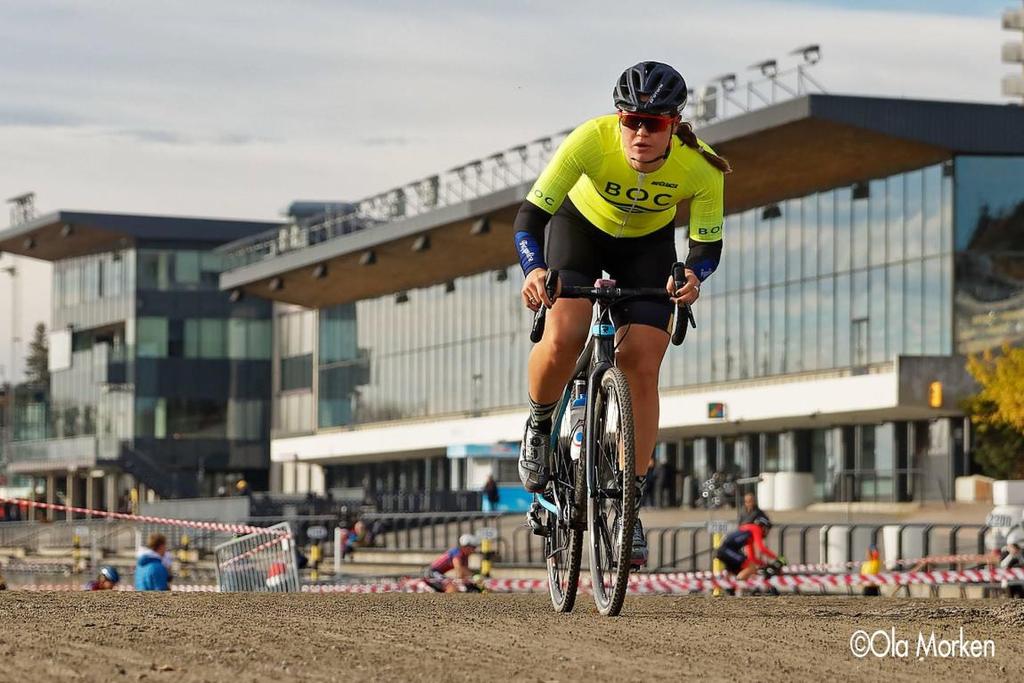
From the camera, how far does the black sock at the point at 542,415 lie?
361 inches

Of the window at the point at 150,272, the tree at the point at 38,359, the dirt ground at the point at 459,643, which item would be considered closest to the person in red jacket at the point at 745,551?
the dirt ground at the point at 459,643

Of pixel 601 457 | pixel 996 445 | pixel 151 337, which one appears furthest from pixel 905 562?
pixel 151 337

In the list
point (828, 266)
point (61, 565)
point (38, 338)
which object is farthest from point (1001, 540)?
point (38, 338)

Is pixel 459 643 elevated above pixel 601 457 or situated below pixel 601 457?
below

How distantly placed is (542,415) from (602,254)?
850 millimetres

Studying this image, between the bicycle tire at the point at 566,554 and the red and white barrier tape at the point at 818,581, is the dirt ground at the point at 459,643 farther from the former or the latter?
the red and white barrier tape at the point at 818,581

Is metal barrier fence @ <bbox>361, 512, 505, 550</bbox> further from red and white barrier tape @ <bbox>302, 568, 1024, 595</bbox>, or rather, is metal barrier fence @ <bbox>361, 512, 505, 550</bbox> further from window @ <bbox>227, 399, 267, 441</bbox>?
window @ <bbox>227, 399, 267, 441</bbox>

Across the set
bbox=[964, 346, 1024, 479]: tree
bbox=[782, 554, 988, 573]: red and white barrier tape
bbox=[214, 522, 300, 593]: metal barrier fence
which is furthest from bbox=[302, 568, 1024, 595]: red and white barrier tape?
bbox=[964, 346, 1024, 479]: tree

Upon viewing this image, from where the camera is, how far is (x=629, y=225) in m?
8.88

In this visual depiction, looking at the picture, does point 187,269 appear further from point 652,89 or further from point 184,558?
point 652,89

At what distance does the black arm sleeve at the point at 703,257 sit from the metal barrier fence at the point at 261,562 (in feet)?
38.5

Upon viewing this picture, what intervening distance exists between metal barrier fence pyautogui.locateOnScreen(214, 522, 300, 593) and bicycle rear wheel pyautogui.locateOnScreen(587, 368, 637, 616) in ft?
37.6

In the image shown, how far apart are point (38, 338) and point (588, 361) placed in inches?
6565

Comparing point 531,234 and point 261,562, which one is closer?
point 531,234
